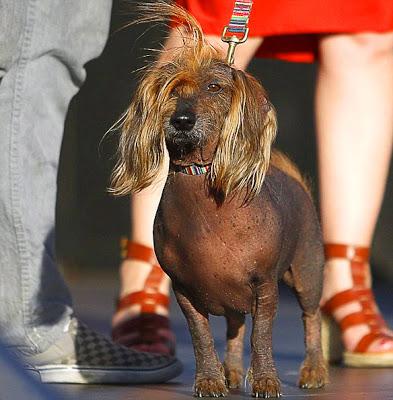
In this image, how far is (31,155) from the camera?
12.5 ft

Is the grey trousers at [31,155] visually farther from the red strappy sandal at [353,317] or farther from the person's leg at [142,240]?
the red strappy sandal at [353,317]

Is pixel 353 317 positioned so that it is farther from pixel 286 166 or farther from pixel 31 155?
pixel 31 155

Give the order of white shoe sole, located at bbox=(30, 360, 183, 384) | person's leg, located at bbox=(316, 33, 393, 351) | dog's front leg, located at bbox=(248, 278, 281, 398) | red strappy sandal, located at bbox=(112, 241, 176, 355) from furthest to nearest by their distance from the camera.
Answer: person's leg, located at bbox=(316, 33, 393, 351) → red strappy sandal, located at bbox=(112, 241, 176, 355) → white shoe sole, located at bbox=(30, 360, 183, 384) → dog's front leg, located at bbox=(248, 278, 281, 398)

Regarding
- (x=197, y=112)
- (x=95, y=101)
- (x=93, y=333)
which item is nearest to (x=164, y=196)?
(x=197, y=112)

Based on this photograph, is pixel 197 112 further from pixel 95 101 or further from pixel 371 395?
pixel 95 101

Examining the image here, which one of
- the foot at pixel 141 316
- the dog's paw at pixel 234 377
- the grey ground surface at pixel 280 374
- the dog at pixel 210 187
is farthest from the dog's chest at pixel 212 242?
the foot at pixel 141 316

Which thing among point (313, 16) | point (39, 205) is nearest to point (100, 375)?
point (39, 205)

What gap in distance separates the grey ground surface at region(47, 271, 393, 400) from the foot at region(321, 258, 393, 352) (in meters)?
0.14

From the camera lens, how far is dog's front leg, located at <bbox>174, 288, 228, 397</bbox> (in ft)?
11.0

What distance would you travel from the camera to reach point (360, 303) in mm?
4375

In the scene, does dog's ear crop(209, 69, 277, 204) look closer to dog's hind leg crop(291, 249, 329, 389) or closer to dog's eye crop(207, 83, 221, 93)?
dog's eye crop(207, 83, 221, 93)

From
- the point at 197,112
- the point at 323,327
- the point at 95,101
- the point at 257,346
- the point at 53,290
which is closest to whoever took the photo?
the point at 197,112

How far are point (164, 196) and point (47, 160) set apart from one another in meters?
0.72

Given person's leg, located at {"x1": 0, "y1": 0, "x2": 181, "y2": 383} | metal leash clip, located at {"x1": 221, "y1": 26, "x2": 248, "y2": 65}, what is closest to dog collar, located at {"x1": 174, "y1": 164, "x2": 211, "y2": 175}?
metal leash clip, located at {"x1": 221, "y1": 26, "x2": 248, "y2": 65}
